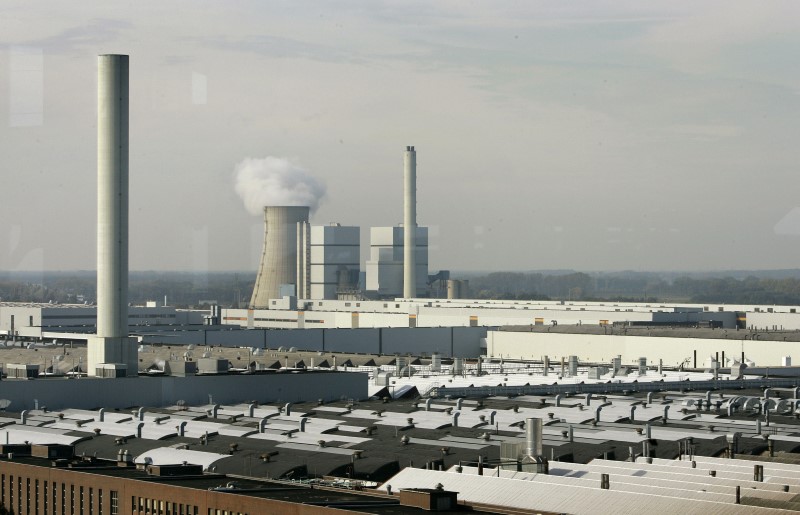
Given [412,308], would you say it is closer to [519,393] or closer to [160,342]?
[160,342]

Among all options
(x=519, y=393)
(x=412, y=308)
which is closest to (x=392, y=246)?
(x=412, y=308)

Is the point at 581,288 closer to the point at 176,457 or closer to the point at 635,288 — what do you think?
the point at 635,288

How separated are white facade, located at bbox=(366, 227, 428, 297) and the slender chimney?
63.1m

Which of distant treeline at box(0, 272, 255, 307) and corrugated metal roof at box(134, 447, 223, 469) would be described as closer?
corrugated metal roof at box(134, 447, 223, 469)

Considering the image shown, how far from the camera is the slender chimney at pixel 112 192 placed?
45.2 m

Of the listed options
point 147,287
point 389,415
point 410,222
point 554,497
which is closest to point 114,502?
point 554,497

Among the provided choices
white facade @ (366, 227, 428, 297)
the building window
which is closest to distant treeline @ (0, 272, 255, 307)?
white facade @ (366, 227, 428, 297)

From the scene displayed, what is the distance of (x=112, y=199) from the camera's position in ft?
148

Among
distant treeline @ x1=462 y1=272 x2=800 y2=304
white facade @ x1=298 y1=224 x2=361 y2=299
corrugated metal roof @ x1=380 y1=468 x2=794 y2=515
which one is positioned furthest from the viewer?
distant treeline @ x1=462 y1=272 x2=800 y2=304

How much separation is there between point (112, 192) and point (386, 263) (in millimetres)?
66042

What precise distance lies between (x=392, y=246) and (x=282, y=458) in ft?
269

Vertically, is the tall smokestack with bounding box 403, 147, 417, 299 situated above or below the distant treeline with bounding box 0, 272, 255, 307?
above

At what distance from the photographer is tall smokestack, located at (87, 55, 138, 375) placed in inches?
1780

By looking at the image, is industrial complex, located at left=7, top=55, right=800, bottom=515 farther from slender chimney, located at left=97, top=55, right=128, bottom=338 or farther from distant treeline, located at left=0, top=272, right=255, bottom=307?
distant treeline, located at left=0, top=272, right=255, bottom=307
